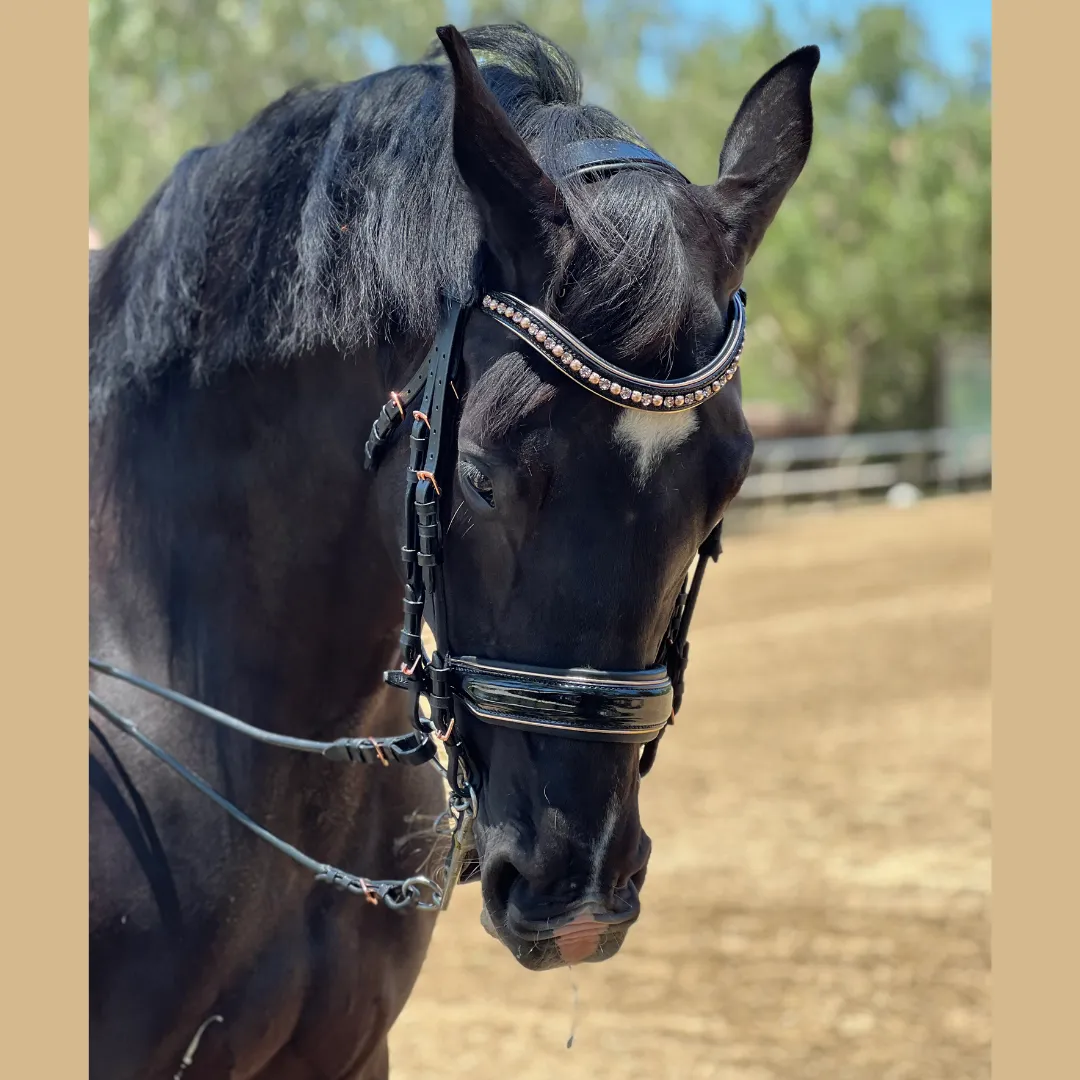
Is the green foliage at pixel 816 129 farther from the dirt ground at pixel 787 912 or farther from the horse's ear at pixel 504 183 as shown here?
the horse's ear at pixel 504 183

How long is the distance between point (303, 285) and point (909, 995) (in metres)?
4.11

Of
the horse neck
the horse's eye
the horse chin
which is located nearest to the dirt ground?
the horse chin

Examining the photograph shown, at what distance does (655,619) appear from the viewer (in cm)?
182

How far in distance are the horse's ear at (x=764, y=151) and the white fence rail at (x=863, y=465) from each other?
19.4 metres

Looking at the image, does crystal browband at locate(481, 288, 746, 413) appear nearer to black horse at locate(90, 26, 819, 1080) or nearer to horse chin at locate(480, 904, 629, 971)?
black horse at locate(90, 26, 819, 1080)

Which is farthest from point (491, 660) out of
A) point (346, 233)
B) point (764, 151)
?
point (764, 151)

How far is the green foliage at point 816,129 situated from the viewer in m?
14.9

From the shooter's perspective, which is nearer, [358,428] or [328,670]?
[358,428]

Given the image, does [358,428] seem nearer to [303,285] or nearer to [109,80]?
[303,285]

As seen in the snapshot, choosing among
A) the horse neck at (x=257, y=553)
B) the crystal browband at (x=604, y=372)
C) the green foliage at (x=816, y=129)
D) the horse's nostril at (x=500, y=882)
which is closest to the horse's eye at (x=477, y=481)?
the crystal browband at (x=604, y=372)

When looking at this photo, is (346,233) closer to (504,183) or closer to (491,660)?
(504,183)

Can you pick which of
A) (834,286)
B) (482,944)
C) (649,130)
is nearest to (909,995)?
(482,944)

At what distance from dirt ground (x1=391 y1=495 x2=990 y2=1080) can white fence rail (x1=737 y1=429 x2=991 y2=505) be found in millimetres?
11304

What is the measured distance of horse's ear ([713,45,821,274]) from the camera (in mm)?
2008
